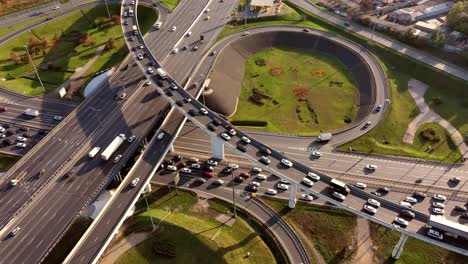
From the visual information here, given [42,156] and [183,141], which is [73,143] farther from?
[183,141]

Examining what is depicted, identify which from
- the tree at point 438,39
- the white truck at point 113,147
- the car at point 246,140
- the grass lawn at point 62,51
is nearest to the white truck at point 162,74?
the white truck at point 113,147

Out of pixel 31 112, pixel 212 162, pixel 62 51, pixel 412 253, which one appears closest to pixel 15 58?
pixel 62 51

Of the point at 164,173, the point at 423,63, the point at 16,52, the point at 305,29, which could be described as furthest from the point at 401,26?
the point at 16,52

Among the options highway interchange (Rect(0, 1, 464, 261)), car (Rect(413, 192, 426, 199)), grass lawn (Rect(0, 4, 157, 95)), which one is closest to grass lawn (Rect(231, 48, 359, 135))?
highway interchange (Rect(0, 1, 464, 261))

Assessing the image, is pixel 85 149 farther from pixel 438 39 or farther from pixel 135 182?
pixel 438 39

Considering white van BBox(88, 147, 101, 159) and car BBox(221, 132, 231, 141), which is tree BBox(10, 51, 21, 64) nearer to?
white van BBox(88, 147, 101, 159)

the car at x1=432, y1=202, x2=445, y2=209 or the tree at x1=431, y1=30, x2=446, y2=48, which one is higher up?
the tree at x1=431, y1=30, x2=446, y2=48

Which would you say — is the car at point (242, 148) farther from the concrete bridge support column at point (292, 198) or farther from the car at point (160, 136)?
the car at point (160, 136)
